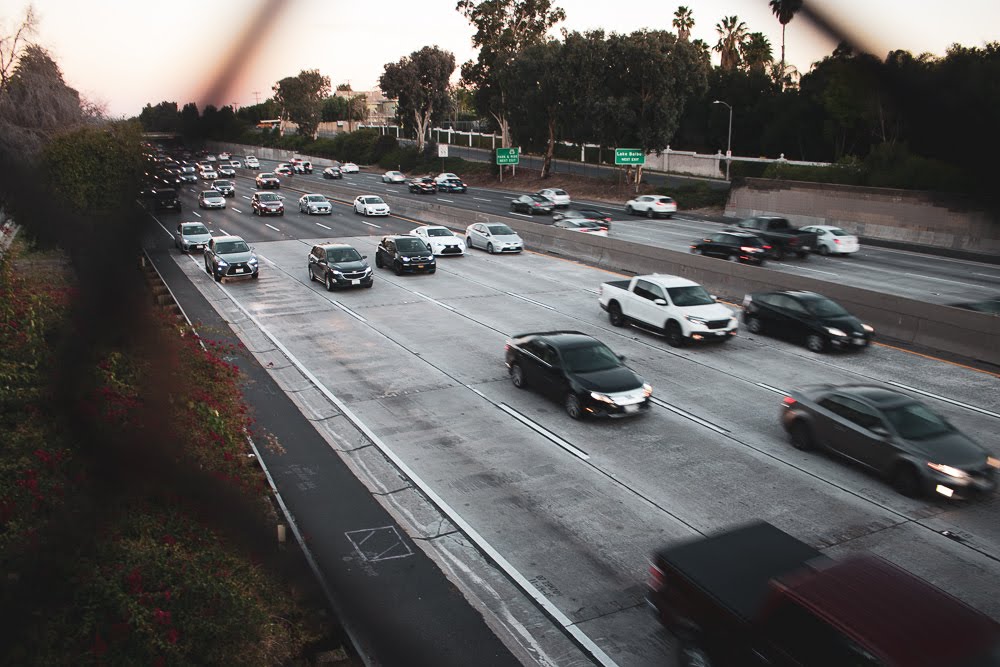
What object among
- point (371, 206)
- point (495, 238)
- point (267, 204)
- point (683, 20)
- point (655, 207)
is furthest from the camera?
point (655, 207)

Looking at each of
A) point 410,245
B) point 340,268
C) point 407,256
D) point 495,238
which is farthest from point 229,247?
point 495,238

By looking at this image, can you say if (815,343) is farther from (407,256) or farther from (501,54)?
(501,54)

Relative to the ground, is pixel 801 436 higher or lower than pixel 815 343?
lower

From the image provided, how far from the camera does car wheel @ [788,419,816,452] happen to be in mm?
14336

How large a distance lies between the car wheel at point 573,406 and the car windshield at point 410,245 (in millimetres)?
17525

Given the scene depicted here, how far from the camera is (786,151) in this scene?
71.1 meters

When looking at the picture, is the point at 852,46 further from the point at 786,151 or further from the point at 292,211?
the point at 786,151

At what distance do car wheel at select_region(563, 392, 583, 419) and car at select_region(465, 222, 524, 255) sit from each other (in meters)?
22.0

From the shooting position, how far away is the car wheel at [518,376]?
58.5 feet

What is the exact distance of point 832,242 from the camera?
38.1 meters

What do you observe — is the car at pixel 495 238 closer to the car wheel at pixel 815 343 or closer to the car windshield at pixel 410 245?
the car windshield at pixel 410 245

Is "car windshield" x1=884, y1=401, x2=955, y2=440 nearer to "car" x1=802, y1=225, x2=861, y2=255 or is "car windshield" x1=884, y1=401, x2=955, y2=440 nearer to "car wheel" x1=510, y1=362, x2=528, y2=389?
"car wheel" x1=510, y1=362, x2=528, y2=389

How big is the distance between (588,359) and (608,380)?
916 mm

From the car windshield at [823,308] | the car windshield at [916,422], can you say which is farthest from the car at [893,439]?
the car windshield at [823,308]
